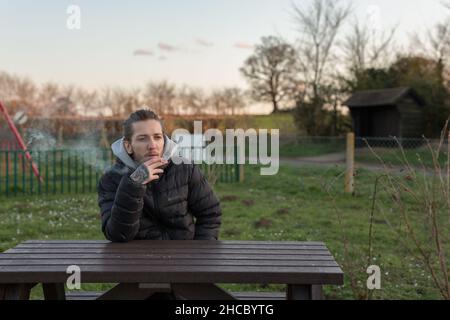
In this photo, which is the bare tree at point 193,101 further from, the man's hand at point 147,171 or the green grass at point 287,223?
the man's hand at point 147,171

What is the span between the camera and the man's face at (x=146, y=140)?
8.93 feet

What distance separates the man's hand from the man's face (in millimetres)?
103

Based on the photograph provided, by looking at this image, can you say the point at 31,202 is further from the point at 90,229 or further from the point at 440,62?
the point at 440,62

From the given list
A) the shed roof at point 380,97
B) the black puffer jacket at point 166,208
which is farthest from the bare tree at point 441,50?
the black puffer jacket at point 166,208

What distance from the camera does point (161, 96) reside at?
16.4m

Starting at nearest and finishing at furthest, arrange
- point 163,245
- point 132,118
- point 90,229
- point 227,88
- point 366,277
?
1. point 163,245
2. point 132,118
3. point 366,277
4. point 90,229
5. point 227,88

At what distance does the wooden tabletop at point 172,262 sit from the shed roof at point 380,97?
65.2ft

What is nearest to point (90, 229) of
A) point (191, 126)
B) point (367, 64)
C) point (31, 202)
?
point (31, 202)

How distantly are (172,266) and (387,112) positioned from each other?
21.2 metres

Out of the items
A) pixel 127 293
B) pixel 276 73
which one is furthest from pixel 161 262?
pixel 276 73

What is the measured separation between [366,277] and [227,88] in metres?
15.9

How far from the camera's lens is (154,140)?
2.73m

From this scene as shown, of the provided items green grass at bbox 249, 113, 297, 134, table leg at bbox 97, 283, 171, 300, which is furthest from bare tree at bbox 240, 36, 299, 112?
table leg at bbox 97, 283, 171, 300
